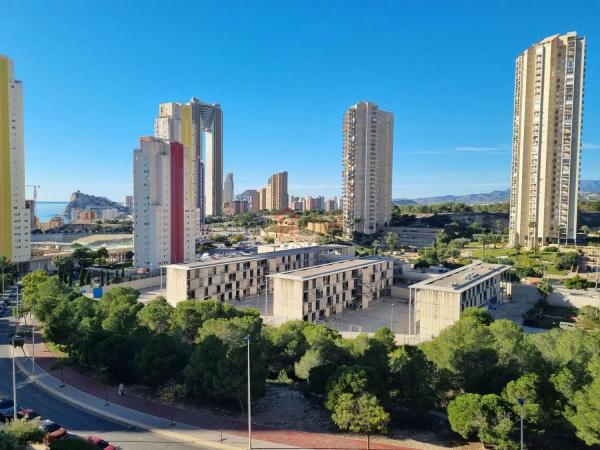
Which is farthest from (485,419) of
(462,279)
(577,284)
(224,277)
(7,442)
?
(577,284)

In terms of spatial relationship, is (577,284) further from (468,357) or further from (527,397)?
(527,397)

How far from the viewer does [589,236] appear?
Result: 76250mm

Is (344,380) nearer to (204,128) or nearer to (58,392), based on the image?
(58,392)

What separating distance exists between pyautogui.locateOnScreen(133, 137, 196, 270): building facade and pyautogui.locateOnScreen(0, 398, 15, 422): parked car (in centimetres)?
3843

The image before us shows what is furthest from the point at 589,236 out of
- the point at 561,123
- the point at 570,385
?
the point at 570,385

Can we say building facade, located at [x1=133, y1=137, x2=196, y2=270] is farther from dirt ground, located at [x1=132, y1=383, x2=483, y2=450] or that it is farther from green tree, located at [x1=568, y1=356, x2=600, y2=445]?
green tree, located at [x1=568, y1=356, x2=600, y2=445]

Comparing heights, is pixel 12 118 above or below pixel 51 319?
above

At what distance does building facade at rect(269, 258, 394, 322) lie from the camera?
34188 millimetres

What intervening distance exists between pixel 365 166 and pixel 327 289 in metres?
56.6

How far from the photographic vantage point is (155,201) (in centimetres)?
5938

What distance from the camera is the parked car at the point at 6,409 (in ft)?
61.7

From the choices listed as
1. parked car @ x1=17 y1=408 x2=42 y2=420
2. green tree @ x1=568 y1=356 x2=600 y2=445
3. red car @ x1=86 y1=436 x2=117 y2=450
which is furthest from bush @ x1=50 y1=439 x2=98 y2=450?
green tree @ x1=568 y1=356 x2=600 y2=445

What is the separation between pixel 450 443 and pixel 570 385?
15.1ft

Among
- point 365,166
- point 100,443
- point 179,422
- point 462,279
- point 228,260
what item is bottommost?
point 179,422
